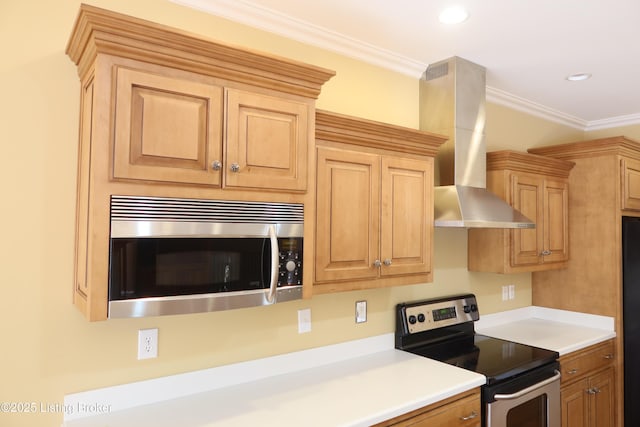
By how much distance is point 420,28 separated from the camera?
2225mm

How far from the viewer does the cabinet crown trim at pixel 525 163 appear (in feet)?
9.59

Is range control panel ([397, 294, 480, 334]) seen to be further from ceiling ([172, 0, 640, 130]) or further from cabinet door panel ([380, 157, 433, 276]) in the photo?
ceiling ([172, 0, 640, 130])

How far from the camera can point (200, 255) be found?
148cm

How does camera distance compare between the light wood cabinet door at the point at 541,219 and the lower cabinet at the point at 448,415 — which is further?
the light wood cabinet door at the point at 541,219

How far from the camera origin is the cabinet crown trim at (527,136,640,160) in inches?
125

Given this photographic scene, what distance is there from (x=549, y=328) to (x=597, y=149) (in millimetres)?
1422

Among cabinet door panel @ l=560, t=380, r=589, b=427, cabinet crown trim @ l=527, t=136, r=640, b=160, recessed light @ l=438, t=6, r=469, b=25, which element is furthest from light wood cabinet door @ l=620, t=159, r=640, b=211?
recessed light @ l=438, t=6, r=469, b=25

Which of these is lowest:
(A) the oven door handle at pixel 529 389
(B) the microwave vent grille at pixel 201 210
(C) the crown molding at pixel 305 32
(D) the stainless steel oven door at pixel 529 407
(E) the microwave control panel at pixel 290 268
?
(D) the stainless steel oven door at pixel 529 407

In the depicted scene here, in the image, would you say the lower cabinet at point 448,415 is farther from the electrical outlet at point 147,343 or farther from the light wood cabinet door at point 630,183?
the light wood cabinet door at point 630,183

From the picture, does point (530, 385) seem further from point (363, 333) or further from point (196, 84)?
point (196, 84)

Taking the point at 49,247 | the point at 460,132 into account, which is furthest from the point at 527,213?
the point at 49,247

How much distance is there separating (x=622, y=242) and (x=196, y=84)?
3246 millimetres

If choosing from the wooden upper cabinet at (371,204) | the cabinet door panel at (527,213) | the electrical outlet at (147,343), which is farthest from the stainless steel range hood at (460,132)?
the electrical outlet at (147,343)

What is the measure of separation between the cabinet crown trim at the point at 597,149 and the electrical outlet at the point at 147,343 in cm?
325
